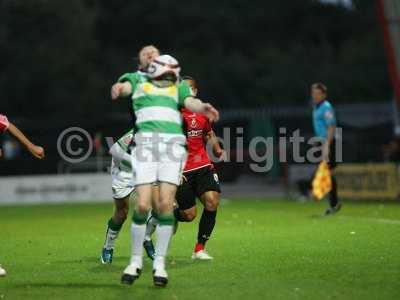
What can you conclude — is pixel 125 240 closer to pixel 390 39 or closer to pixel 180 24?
pixel 390 39

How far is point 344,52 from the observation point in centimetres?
6181

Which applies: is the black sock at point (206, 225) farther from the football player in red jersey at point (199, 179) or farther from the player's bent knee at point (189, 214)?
the player's bent knee at point (189, 214)

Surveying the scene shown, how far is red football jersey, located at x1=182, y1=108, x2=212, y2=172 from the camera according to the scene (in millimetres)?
13133

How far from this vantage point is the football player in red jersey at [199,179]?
12.9m

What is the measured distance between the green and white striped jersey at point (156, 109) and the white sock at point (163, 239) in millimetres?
886

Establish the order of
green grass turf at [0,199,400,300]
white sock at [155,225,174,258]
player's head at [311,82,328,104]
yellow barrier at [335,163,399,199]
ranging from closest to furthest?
green grass turf at [0,199,400,300]
white sock at [155,225,174,258]
player's head at [311,82,328,104]
yellow barrier at [335,163,399,199]

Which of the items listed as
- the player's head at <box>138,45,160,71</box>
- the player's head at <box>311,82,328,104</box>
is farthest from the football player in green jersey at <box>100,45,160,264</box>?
the player's head at <box>311,82,328,104</box>

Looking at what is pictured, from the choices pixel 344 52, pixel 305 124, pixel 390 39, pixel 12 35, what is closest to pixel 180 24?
pixel 344 52

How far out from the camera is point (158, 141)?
32.9 ft

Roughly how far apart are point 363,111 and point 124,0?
27418 millimetres

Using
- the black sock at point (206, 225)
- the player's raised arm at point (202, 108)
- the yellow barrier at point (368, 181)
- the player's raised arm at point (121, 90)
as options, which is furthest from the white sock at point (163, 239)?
the yellow barrier at point (368, 181)

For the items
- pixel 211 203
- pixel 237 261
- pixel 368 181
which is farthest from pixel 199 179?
pixel 368 181

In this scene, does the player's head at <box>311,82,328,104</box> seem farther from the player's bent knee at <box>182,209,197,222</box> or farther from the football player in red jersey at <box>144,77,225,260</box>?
the player's bent knee at <box>182,209,197,222</box>

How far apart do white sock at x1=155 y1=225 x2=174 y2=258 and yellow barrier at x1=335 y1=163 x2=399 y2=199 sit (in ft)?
54.1
